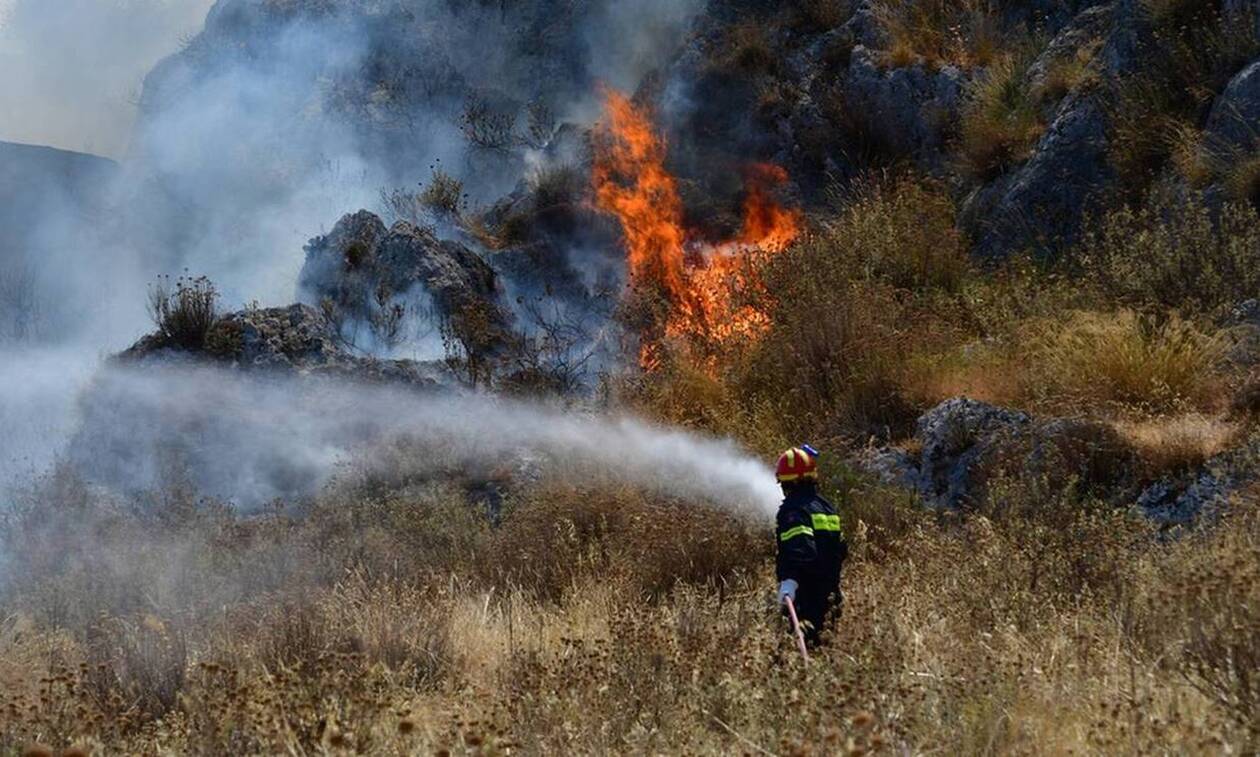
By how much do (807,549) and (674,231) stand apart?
1039 cm

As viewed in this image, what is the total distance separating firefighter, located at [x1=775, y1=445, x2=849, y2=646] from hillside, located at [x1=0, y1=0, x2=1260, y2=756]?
32 centimetres

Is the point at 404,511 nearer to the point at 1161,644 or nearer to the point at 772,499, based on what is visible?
the point at 772,499

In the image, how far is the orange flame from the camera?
493 inches

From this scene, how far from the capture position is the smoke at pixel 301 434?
32.7ft

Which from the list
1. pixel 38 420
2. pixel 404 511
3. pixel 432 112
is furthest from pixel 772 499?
pixel 432 112

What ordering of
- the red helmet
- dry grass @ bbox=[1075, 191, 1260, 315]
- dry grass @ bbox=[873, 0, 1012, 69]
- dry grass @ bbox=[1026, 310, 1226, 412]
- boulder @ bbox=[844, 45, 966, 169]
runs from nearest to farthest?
the red helmet < dry grass @ bbox=[1026, 310, 1226, 412] < dry grass @ bbox=[1075, 191, 1260, 315] < boulder @ bbox=[844, 45, 966, 169] < dry grass @ bbox=[873, 0, 1012, 69]

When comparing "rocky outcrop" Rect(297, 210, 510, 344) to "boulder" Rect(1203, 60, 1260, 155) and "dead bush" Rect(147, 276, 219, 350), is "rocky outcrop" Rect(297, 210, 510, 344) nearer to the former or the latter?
"dead bush" Rect(147, 276, 219, 350)

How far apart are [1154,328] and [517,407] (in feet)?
18.4

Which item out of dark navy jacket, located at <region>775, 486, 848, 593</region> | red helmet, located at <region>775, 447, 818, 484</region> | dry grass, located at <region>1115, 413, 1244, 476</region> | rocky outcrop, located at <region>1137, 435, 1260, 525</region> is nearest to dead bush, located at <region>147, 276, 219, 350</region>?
red helmet, located at <region>775, 447, 818, 484</region>

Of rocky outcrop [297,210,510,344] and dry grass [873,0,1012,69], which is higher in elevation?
dry grass [873,0,1012,69]

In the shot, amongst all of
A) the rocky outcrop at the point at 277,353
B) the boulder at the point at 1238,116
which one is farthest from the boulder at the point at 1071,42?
the rocky outcrop at the point at 277,353

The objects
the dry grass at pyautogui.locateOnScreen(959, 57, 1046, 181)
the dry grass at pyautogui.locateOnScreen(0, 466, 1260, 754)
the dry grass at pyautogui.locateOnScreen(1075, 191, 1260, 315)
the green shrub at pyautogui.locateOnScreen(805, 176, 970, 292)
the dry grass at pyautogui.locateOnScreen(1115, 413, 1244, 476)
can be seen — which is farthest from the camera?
the dry grass at pyautogui.locateOnScreen(959, 57, 1046, 181)

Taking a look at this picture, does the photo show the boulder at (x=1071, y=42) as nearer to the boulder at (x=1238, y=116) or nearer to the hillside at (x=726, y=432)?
the hillside at (x=726, y=432)

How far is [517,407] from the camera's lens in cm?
1112
